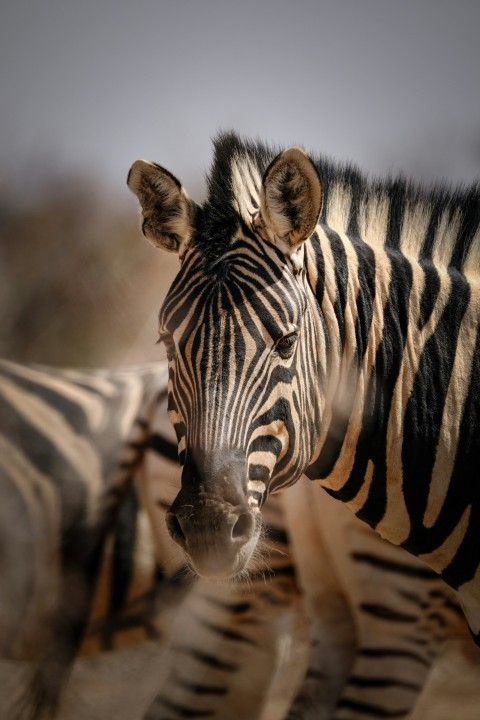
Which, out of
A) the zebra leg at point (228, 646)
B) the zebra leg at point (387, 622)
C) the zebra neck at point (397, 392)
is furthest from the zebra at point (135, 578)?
the zebra neck at point (397, 392)

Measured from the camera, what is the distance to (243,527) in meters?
1.82

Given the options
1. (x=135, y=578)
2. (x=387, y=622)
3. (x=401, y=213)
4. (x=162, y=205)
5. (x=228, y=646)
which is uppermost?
(x=401, y=213)

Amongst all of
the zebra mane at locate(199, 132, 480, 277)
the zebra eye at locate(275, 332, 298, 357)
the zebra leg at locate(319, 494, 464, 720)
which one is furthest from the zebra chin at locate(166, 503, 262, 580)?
the zebra leg at locate(319, 494, 464, 720)

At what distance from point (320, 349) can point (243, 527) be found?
534 millimetres

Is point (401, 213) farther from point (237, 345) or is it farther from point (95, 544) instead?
point (95, 544)

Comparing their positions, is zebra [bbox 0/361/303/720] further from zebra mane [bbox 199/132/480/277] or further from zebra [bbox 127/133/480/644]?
zebra mane [bbox 199/132/480/277]

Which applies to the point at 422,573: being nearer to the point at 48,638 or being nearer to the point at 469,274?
the point at 469,274

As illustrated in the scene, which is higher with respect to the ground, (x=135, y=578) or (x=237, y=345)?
(x=237, y=345)

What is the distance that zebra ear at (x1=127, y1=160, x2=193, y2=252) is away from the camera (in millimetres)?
2100

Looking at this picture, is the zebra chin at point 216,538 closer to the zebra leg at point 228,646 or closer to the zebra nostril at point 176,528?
the zebra nostril at point 176,528

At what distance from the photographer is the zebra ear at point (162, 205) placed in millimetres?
2100

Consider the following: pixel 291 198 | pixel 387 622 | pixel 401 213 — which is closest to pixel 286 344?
pixel 291 198

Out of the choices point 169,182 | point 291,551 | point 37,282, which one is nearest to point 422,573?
point 291,551

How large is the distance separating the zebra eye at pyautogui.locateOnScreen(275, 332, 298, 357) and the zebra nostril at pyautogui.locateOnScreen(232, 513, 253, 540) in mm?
412
